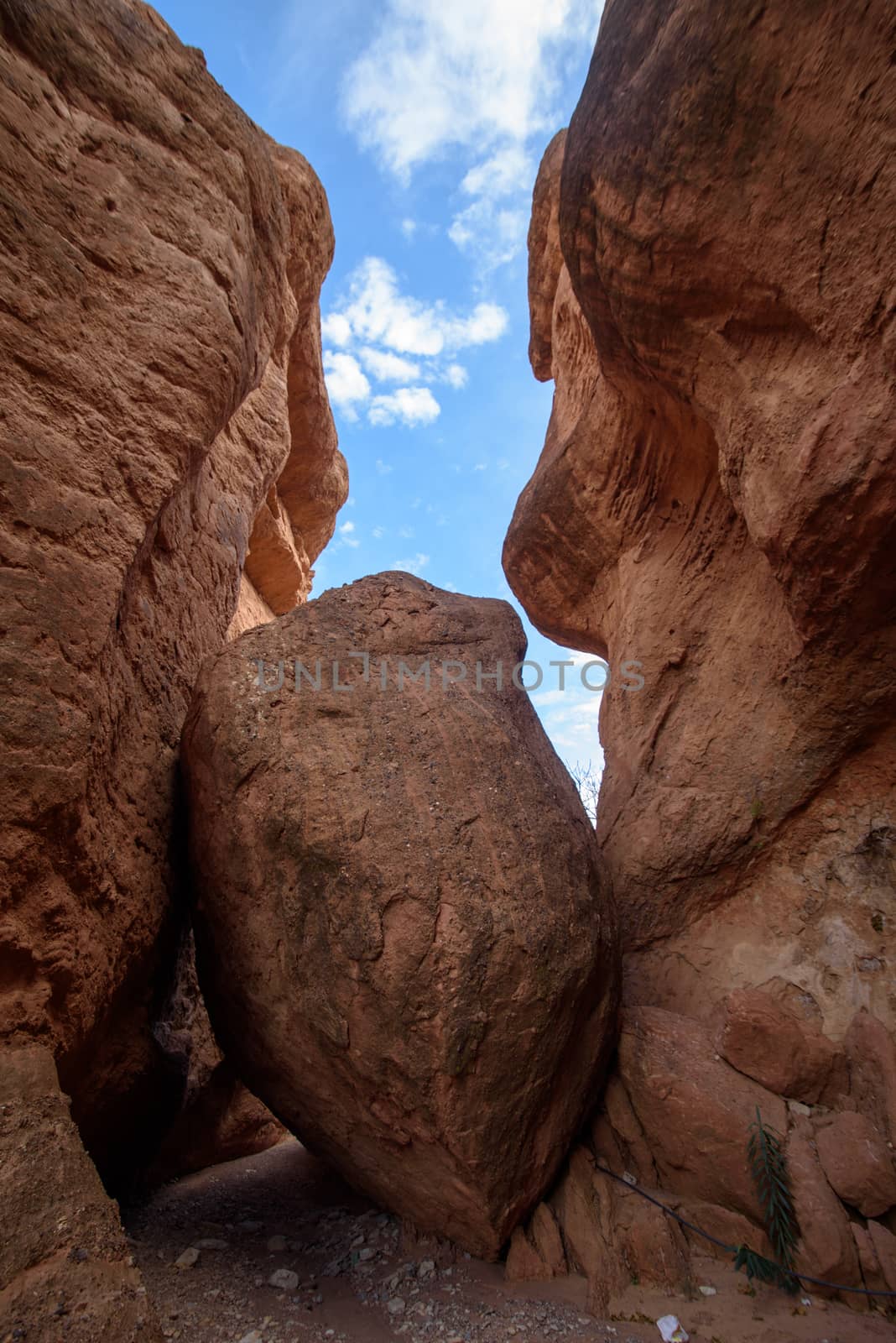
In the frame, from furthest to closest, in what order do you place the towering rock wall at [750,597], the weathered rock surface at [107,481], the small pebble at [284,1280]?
the towering rock wall at [750,597] < the small pebble at [284,1280] < the weathered rock surface at [107,481]

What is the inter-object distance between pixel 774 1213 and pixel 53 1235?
3.09 m

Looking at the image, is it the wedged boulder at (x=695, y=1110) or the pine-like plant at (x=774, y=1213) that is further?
the wedged boulder at (x=695, y=1110)

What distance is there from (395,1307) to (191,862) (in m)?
2.33

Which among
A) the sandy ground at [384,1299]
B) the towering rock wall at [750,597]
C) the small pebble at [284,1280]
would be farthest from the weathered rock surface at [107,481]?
the towering rock wall at [750,597]

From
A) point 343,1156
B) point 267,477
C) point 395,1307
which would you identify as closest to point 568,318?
point 267,477

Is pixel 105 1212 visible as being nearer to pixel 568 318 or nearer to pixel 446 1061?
pixel 446 1061

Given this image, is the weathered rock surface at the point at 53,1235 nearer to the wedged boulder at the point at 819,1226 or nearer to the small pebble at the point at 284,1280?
the small pebble at the point at 284,1280

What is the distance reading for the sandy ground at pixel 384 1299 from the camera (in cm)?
295

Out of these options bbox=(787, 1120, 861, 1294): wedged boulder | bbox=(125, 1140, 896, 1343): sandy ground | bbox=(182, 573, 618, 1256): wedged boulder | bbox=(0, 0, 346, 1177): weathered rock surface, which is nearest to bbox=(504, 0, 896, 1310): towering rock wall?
bbox=(787, 1120, 861, 1294): wedged boulder

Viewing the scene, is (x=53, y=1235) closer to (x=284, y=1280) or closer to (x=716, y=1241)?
(x=284, y=1280)

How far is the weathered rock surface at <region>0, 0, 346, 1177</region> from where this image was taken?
284 centimetres

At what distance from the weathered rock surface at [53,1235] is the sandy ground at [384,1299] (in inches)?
34.7

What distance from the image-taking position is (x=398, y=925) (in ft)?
11.1

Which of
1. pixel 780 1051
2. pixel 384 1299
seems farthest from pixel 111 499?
pixel 780 1051
